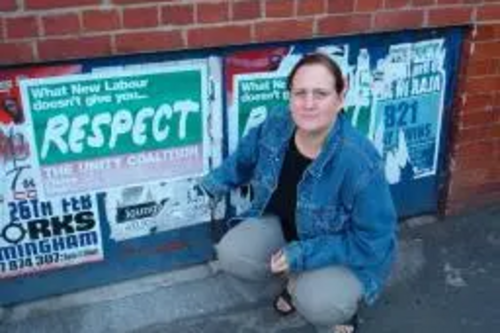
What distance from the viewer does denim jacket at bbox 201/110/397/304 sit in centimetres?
290

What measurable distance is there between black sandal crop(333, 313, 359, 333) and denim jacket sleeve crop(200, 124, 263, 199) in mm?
787

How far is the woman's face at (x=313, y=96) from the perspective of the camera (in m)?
2.79

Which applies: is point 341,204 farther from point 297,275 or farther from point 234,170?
point 234,170

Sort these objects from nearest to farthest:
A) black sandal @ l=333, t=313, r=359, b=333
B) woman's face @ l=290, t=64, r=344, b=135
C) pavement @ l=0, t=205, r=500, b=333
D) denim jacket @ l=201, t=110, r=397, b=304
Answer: woman's face @ l=290, t=64, r=344, b=135 < denim jacket @ l=201, t=110, r=397, b=304 < black sandal @ l=333, t=313, r=359, b=333 < pavement @ l=0, t=205, r=500, b=333

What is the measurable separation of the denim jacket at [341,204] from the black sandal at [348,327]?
24 centimetres

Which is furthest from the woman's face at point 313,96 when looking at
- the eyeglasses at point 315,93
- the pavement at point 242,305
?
the pavement at point 242,305

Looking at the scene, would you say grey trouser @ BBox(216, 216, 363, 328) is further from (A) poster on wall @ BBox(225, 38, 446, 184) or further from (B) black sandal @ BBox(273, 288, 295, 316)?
(A) poster on wall @ BBox(225, 38, 446, 184)

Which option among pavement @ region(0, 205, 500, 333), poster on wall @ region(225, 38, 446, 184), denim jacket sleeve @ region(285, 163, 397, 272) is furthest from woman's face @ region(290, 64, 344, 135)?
pavement @ region(0, 205, 500, 333)

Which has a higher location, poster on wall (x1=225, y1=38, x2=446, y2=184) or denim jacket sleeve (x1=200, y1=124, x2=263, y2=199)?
poster on wall (x1=225, y1=38, x2=446, y2=184)

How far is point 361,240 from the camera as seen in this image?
9.61 ft

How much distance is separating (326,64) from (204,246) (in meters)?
1.32

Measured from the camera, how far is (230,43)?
10.5 ft

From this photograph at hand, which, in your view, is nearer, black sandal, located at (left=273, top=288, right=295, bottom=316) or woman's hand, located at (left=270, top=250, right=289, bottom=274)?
woman's hand, located at (left=270, top=250, right=289, bottom=274)

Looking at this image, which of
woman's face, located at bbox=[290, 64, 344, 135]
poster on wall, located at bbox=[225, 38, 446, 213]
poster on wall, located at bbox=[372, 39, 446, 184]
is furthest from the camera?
poster on wall, located at bbox=[372, 39, 446, 184]
